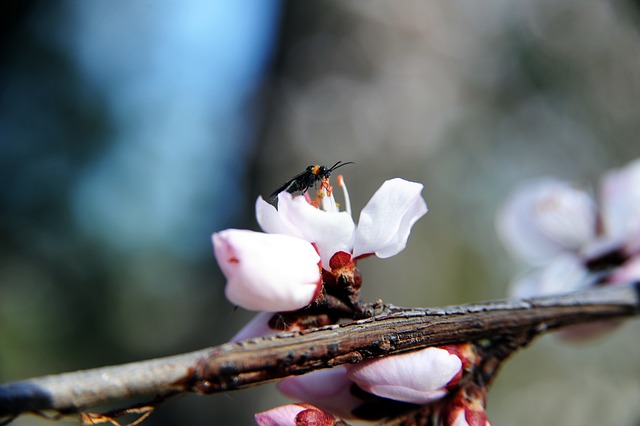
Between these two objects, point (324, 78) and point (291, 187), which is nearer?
point (291, 187)

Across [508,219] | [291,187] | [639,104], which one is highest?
[639,104]

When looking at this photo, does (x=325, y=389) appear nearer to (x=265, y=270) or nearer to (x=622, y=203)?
(x=265, y=270)

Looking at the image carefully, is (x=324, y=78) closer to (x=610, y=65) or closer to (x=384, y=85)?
(x=384, y=85)

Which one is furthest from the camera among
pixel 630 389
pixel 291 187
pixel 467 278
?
pixel 467 278

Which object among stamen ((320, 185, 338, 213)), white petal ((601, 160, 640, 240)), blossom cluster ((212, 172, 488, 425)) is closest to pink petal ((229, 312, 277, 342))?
blossom cluster ((212, 172, 488, 425))

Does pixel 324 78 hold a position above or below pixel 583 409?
above

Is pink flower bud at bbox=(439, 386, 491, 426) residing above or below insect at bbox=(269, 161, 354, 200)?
below

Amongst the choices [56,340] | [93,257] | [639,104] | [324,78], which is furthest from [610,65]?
[56,340]

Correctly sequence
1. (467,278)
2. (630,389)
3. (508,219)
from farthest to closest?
1. (467,278)
2. (630,389)
3. (508,219)

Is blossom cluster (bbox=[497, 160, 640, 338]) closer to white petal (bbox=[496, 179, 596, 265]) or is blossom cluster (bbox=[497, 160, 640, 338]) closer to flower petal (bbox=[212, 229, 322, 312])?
white petal (bbox=[496, 179, 596, 265])
